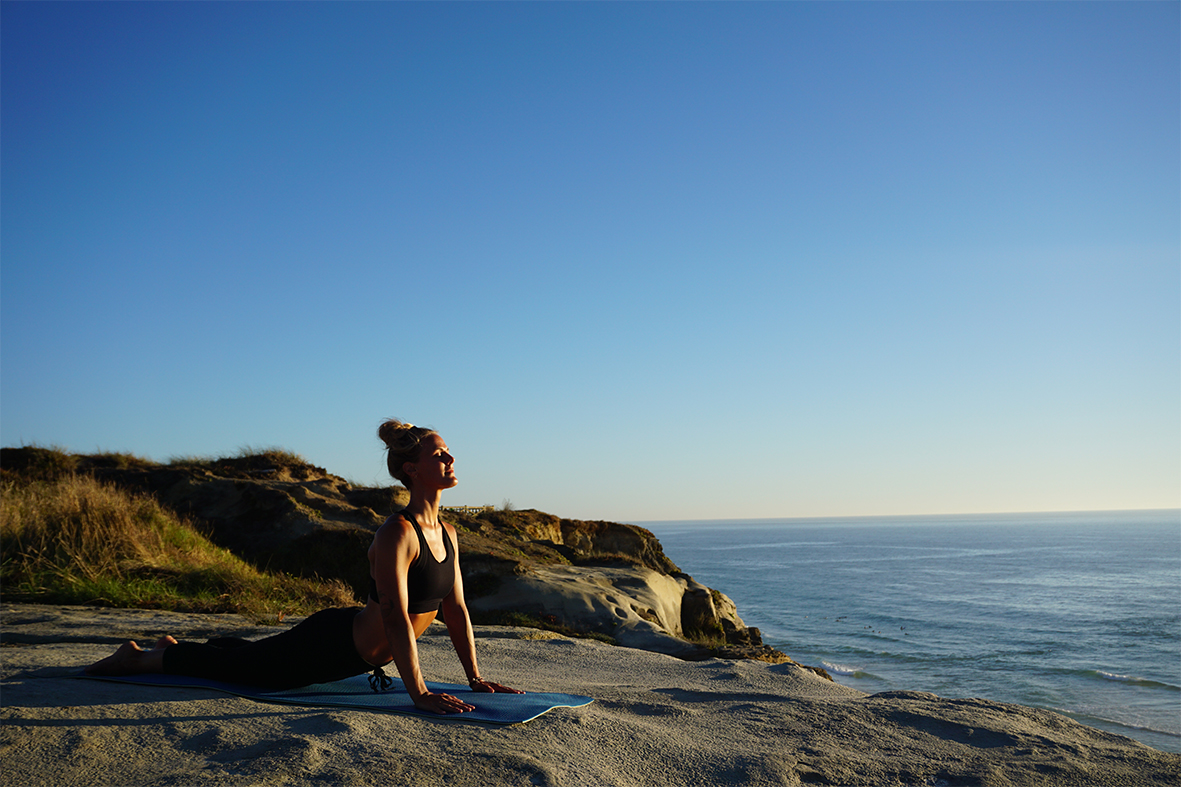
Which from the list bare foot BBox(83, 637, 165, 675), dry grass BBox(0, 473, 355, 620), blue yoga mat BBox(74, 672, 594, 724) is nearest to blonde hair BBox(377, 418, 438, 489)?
blue yoga mat BBox(74, 672, 594, 724)

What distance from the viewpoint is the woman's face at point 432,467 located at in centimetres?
429

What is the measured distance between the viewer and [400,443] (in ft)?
14.1

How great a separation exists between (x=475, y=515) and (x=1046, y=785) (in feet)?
59.0

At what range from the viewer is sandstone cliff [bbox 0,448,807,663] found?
38.1 ft

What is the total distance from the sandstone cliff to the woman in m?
6.23

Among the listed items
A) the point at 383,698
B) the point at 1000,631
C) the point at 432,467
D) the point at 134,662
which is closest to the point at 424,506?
the point at 432,467

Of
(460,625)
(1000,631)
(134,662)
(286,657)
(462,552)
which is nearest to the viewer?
(286,657)

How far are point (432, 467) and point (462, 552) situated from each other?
32.5 feet

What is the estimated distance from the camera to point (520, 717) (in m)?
4.16

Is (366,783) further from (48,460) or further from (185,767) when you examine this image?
(48,460)

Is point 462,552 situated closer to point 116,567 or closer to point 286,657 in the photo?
point 116,567

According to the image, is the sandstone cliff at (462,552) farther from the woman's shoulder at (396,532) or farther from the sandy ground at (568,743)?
the woman's shoulder at (396,532)

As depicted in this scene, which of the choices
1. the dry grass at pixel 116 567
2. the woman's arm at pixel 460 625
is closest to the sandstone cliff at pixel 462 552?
the dry grass at pixel 116 567

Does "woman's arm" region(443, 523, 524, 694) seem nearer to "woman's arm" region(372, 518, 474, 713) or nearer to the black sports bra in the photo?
the black sports bra
